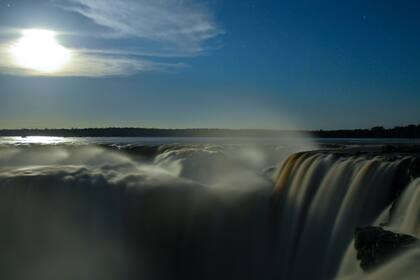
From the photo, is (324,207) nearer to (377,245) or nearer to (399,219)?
(399,219)

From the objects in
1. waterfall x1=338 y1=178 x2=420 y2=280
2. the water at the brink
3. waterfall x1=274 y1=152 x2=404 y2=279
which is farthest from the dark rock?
waterfall x1=274 y1=152 x2=404 y2=279


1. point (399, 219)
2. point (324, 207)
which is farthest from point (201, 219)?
point (399, 219)

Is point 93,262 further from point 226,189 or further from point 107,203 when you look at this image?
point 226,189

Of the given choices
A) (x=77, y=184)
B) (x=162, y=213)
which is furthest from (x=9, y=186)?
(x=162, y=213)

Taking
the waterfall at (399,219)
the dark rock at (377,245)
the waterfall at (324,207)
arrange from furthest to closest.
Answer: the waterfall at (324,207) → the waterfall at (399,219) → the dark rock at (377,245)

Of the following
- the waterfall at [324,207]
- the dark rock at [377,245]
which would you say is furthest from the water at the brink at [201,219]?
the dark rock at [377,245]

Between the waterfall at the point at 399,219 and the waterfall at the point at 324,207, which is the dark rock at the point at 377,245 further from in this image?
the waterfall at the point at 324,207
